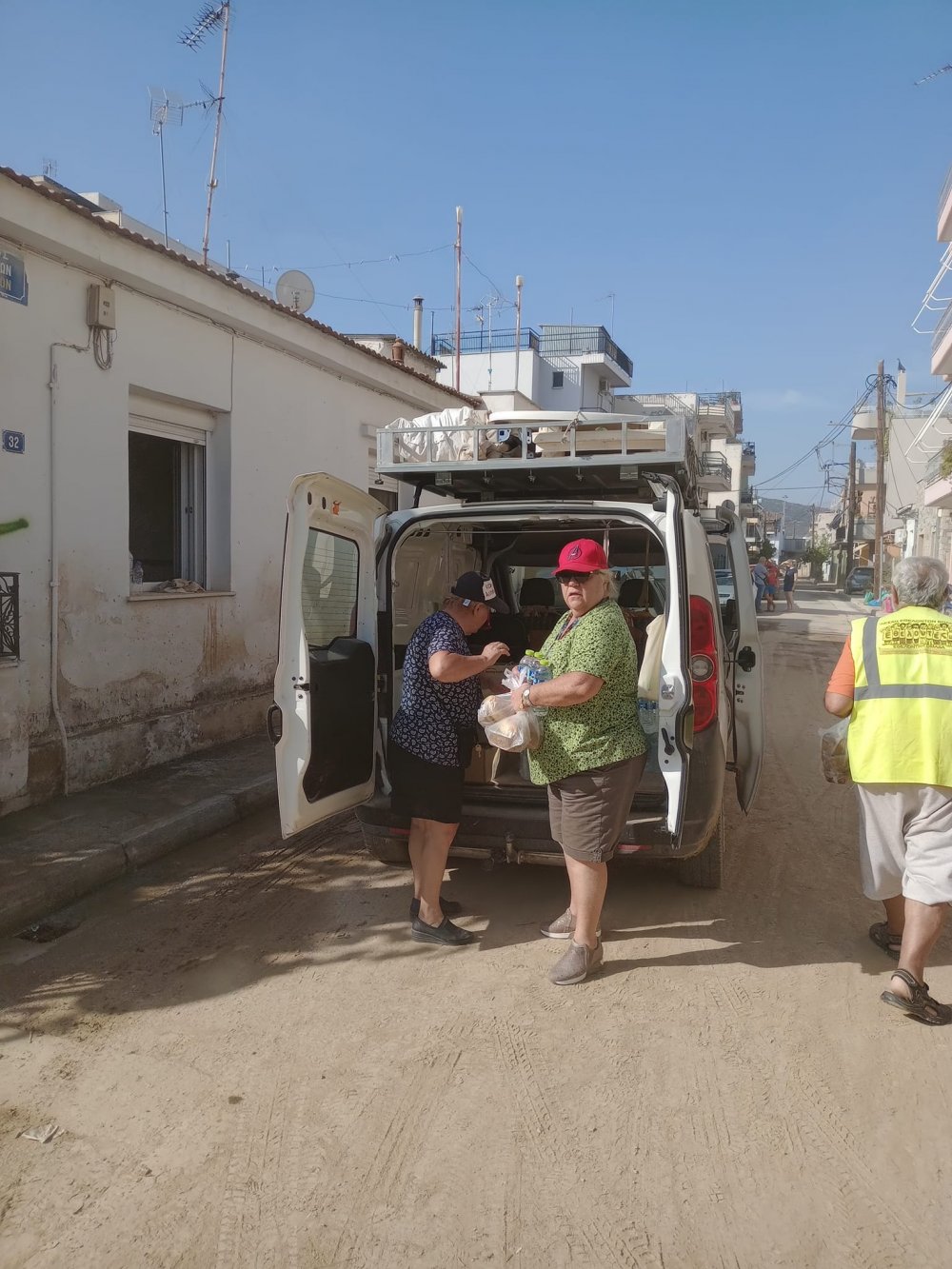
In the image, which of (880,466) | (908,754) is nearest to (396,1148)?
(908,754)

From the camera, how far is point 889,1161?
2.61 m

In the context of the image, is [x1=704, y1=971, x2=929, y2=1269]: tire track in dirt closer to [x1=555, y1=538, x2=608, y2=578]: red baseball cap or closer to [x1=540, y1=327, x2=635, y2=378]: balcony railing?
[x1=555, y1=538, x2=608, y2=578]: red baseball cap

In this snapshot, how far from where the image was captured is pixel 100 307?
654cm

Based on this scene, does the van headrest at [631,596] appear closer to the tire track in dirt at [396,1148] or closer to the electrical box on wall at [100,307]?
the tire track in dirt at [396,1148]

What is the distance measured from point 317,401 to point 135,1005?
730 centimetres

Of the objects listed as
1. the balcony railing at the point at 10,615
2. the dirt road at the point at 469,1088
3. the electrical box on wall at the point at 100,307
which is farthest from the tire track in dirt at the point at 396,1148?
the electrical box on wall at the point at 100,307

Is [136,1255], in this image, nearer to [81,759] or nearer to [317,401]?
[81,759]

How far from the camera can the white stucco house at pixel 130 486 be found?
598 centimetres

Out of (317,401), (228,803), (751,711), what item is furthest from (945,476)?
(228,803)

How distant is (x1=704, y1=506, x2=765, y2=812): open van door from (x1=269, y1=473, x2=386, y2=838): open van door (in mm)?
2072

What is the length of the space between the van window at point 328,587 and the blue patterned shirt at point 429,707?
1.68 feet

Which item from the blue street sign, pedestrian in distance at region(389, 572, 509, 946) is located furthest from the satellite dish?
pedestrian in distance at region(389, 572, 509, 946)

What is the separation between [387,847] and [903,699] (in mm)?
2444

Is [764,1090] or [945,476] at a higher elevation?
[945,476]
